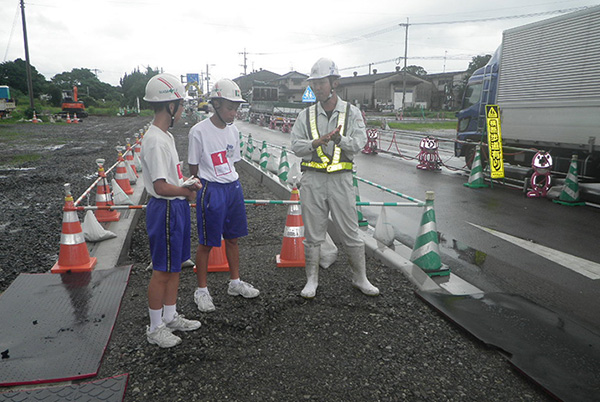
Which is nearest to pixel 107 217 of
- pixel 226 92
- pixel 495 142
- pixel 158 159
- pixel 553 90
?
pixel 226 92

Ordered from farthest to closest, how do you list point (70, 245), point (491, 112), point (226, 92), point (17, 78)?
point (17, 78) < point (491, 112) < point (70, 245) < point (226, 92)

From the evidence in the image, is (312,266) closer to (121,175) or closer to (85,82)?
(121,175)

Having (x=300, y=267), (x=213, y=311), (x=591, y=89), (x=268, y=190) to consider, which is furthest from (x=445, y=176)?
(x=213, y=311)

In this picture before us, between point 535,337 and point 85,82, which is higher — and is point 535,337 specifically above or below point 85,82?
below

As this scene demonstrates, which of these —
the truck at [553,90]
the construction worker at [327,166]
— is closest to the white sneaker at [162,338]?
the construction worker at [327,166]

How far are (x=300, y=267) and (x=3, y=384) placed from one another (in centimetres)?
301

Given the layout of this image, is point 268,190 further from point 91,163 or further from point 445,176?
point 91,163

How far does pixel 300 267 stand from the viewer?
4.94 meters

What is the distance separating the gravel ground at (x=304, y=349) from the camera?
2.71m

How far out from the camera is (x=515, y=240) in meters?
6.45

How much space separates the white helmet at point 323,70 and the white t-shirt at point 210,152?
3.35ft

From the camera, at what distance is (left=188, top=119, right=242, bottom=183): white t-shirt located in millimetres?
3703

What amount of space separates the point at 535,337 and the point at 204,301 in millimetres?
2855

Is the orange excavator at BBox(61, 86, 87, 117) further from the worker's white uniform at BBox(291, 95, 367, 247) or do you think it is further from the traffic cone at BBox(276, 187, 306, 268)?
the worker's white uniform at BBox(291, 95, 367, 247)
